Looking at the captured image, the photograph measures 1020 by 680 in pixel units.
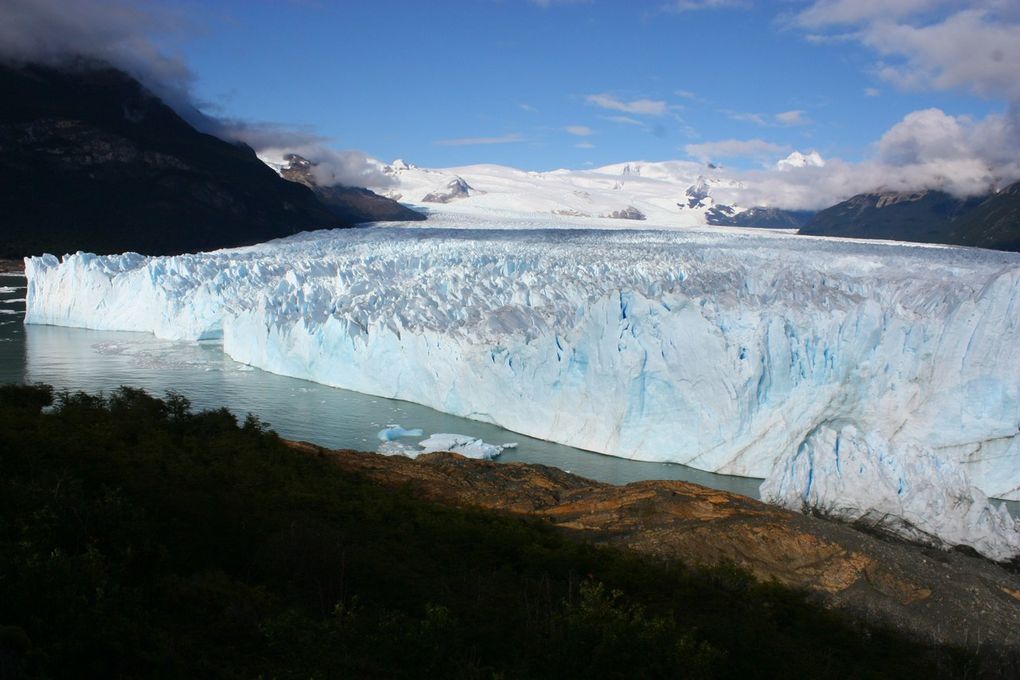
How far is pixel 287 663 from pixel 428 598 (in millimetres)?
1222

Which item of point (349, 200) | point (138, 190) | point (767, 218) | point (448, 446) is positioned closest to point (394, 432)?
point (448, 446)

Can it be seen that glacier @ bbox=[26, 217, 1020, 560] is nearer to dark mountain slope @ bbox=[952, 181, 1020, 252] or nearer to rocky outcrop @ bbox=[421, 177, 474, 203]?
dark mountain slope @ bbox=[952, 181, 1020, 252]

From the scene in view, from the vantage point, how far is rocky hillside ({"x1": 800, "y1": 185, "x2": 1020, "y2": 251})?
38.1m

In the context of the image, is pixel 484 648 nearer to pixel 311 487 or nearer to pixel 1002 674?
pixel 1002 674

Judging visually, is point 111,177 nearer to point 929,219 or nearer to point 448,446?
point 448,446

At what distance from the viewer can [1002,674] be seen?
168 inches

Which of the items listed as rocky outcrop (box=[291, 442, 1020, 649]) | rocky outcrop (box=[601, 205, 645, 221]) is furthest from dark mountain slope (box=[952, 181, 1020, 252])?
rocky outcrop (box=[601, 205, 645, 221])

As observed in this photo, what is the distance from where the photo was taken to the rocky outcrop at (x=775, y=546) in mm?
5402

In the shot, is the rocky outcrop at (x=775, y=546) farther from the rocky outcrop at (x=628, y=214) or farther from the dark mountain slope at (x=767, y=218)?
the dark mountain slope at (x=767, y=218)

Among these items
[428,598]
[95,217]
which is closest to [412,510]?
[428,598]

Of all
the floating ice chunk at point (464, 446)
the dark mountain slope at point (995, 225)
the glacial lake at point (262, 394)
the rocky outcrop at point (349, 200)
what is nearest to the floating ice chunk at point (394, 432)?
the glacial lake at point (262, 394)

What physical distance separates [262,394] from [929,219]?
4792 cm

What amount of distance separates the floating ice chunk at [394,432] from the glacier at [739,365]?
121 centimetres

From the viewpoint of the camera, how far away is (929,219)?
49.8 meters
